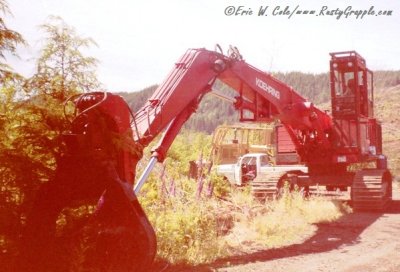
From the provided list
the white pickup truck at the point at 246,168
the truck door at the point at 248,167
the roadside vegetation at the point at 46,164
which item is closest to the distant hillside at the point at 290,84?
the white pickup truck at the point at 246,168

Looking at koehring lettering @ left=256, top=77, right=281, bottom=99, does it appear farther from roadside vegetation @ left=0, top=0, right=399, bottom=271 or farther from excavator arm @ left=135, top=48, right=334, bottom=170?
roadside vegetation @ left=0, top=0, right=399, bottom=271

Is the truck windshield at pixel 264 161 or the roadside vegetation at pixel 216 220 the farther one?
the truck windshield at pixel 264 161

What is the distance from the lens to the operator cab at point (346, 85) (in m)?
12.5

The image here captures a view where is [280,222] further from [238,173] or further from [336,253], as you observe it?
[238,173]

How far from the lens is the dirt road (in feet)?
21.4

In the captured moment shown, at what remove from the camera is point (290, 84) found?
138250 millimetres

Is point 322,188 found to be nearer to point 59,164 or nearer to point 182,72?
point 182,72

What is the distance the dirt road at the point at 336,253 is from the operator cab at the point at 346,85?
349 centimetres

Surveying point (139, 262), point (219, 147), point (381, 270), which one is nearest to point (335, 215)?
point (381, 270)

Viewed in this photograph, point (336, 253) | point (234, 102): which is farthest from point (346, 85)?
point (336, 253)

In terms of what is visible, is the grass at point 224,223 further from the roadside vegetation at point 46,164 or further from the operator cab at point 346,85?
the operator cab at point 346,85

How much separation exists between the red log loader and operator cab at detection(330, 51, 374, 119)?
1.0 inches

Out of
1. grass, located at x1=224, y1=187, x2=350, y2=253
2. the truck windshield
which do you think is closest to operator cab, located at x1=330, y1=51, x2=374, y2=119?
grass, located at x1=224, y1=187, x2=350, y2=253

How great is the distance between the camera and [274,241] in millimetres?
8430
